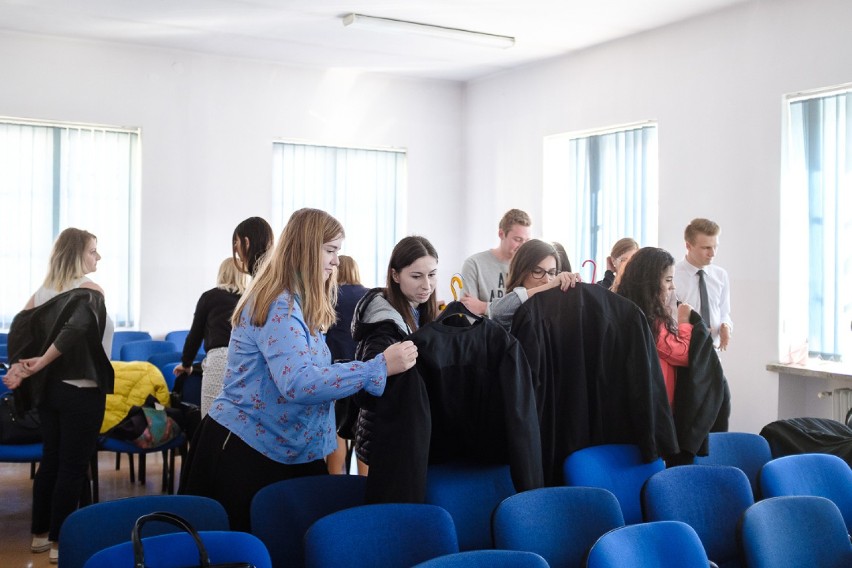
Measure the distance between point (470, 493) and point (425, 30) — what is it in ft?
16.1

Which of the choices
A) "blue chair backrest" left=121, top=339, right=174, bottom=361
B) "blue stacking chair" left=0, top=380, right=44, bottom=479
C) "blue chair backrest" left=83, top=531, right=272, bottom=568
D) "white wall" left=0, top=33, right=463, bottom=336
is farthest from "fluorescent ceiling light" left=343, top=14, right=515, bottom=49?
"blue chair backrest" left=83, top=531, right=272, bottom=568

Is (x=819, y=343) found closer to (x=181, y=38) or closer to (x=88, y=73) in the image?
(x=181, y=38)

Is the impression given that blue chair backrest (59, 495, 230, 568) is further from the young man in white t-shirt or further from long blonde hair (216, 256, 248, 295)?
the young man in white t-shirt

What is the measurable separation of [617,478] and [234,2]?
468 centimetres

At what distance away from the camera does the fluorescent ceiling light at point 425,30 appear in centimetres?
677

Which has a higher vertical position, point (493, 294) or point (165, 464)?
point (493, 294)

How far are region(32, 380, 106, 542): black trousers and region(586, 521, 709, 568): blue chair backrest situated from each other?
284 cm

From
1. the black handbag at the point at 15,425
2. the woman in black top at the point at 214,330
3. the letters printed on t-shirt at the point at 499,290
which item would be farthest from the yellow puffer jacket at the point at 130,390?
the letters printed on t-shirt at the point at 499,290

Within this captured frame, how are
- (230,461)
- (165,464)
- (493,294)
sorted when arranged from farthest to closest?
1. (165,464)
2. (493,294)
3. (230,461)

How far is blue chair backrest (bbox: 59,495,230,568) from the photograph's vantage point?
7.75ft

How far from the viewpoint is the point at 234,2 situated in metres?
6.36

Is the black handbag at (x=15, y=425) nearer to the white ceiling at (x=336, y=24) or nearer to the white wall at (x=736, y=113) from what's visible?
the white ceiling at (x=336, y=24)

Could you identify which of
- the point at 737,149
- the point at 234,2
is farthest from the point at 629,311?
the point at 234,2

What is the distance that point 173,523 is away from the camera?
2018 mm
